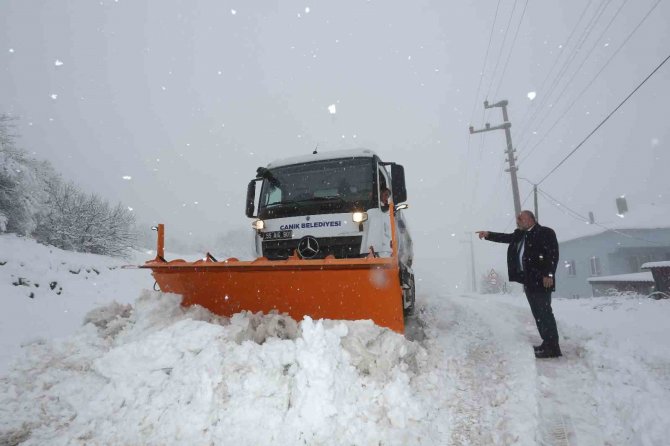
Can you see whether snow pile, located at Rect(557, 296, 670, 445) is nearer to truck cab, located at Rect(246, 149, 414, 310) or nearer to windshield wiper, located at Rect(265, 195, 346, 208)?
truck cab, located at Rect(246, 149, 414, 310)

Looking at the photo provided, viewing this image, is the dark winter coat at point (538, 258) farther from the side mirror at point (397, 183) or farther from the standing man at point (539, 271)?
the side mirror at point (397, 183)

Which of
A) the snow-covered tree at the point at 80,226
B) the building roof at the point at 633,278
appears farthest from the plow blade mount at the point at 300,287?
the building roof at the point at 633,278

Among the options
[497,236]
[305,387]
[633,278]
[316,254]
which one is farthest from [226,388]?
[633,278]

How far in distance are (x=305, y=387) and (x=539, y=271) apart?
3.35m

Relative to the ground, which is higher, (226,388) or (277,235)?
(277,235)

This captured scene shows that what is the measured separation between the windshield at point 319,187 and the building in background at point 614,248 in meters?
24.7

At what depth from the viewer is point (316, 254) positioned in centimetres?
447

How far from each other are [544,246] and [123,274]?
13.0m

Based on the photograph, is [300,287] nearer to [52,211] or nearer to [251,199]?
[251,199]

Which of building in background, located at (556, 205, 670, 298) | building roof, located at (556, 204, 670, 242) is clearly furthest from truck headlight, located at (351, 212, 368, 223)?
building roof, located at (556, 204, 670, 242)

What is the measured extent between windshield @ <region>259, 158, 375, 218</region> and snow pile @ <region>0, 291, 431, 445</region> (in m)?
1.88

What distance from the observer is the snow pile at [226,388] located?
2646 millimetres

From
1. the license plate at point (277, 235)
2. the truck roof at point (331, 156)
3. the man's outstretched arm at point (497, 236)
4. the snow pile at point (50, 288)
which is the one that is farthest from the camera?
the snow pile at point (50, 288)

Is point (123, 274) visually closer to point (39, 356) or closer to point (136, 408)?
point (39, 356)
